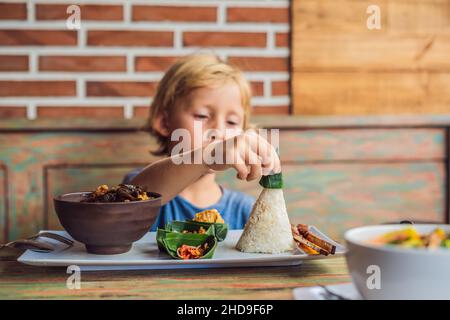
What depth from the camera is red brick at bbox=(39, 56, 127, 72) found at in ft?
6.56

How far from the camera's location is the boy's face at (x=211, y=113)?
5.33 feet

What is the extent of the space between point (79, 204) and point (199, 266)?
0.21 metres

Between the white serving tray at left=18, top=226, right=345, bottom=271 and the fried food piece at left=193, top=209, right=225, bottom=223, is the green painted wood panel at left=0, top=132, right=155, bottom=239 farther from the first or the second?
the white serving tray at left=18, top=226, right=345, bottom=271

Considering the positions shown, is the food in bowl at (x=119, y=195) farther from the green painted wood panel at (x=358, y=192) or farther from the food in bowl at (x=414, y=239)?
the green painted wood panel at (x=358, y=192)

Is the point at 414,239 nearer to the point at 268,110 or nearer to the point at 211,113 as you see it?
the point at 211,113

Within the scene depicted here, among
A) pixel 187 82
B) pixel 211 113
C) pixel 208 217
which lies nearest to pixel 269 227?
pixel 208 217

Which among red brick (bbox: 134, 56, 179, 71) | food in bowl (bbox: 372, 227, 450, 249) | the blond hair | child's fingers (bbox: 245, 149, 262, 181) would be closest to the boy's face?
the blond hair

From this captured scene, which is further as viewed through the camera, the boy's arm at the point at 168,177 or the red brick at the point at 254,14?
the red brick at the point at 254,14

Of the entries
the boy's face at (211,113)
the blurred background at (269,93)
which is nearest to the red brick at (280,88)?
the blurred background at (269,93)

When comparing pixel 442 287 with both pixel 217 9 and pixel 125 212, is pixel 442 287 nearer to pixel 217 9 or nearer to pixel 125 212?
pixel 125 212

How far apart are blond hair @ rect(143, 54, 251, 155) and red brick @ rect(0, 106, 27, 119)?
47 centimetres

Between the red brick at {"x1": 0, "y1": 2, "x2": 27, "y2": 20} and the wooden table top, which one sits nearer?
the wooden table top

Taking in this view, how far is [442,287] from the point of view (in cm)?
61

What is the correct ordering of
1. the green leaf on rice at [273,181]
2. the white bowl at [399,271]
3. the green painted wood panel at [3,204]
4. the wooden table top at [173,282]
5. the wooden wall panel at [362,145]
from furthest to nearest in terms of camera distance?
the wooden wall panel at [362,145] → the green painted wood panel at [3,204] → the green leaf on rice at [273,181] → the wooden table top at [173,282] → the white bowl at [399,271]
